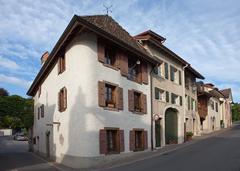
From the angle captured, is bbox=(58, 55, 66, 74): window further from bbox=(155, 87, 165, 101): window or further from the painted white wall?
bbox=(155, 87, 165, 101): window

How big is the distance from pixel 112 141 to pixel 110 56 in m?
5.09

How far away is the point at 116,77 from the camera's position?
23.8m

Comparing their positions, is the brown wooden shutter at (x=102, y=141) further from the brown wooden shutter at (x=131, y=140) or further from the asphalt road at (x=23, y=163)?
the brown wooden shutter at (x=131, y=140)

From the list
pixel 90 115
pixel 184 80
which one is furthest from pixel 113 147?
pixel 184 80

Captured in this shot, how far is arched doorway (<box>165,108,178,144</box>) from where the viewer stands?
3259 cm

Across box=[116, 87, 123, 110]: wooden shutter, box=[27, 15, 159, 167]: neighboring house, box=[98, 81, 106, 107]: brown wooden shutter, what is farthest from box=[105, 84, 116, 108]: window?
box=[98, 81, 106, 107]: brown wooden shutter

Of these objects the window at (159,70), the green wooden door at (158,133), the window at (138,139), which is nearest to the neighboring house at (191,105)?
the window at (159,70)

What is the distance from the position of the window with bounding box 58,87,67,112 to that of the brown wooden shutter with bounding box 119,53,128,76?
12.0 feet

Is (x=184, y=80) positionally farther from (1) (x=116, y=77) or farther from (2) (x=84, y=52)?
(2) (x=84, y=52)

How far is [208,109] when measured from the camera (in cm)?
5231

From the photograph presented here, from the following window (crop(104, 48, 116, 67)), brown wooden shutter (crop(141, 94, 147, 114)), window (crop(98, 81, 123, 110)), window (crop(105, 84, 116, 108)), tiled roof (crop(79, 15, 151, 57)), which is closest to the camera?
window (crop(98, 81, 123, 110))

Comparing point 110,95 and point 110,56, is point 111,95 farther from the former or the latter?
point 110,56

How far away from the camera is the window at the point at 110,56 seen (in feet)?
77.7

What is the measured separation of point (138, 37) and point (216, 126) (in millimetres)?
31695
